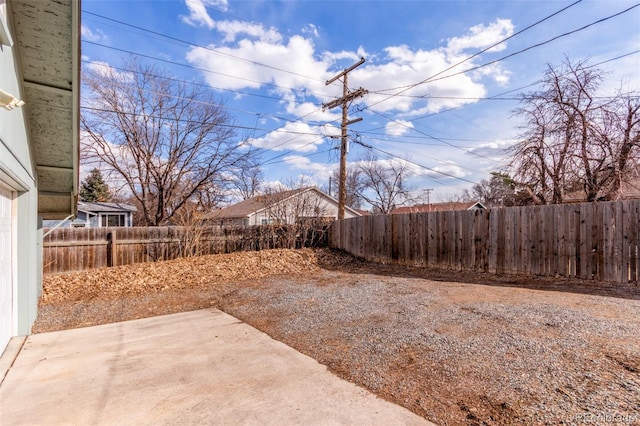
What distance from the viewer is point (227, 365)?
10.4 ft

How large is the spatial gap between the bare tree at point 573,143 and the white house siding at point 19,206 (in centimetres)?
1218

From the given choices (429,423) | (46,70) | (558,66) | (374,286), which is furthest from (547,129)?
(46,70)

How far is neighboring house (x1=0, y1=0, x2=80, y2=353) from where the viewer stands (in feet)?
9.49

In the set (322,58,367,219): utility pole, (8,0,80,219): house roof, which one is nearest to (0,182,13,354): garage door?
(8,0,80,219): house roof

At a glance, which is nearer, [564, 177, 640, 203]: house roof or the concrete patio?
the concrete patio

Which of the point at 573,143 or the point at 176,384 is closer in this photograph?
the point at 176,384

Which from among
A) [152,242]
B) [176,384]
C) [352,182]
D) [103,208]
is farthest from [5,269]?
[352,182]

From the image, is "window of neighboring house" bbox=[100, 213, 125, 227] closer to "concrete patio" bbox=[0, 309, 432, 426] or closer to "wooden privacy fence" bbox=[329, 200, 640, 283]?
"wooden privacy fence" bbox=[329, 200, 640, 283]

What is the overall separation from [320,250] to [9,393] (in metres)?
9.62

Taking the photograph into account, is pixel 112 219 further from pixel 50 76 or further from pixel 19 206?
pixel 50 76

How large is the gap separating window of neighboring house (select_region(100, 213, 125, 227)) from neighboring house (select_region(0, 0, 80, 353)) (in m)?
16.8

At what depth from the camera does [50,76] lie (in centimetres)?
352

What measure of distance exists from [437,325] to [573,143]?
30.6ft

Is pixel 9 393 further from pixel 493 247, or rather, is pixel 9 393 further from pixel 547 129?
pixel 547 129
